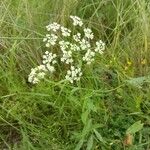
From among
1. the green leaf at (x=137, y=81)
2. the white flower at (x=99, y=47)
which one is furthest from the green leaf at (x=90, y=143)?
the white flower at (x=99, y=47)

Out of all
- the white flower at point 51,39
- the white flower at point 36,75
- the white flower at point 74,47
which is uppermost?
the white flower at point 51,39

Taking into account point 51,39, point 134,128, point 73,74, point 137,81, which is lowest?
point 134,128

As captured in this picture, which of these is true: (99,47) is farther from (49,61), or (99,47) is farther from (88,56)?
(49,61)

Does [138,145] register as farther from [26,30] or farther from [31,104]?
[26,30]

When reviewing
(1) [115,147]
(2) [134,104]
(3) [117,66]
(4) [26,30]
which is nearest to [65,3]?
(4) [26,30]

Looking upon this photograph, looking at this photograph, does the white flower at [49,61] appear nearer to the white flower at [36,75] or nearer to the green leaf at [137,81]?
the white flower at [36,75]

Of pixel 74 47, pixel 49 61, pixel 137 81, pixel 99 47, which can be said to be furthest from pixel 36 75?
pixel 137 81
